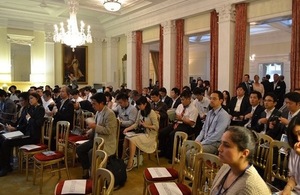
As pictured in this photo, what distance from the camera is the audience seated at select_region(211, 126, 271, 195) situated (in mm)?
1547

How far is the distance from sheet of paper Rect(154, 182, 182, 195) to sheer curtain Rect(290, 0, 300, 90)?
4688mm

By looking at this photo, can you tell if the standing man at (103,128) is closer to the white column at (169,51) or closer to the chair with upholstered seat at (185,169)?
the chair with upholstered seat at (185,169)

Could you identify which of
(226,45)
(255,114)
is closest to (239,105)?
(255,114)

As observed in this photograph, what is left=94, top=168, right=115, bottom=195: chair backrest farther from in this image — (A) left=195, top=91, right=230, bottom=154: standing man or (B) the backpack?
(A) left=195, top=91, right=230, bottom=154: standing man

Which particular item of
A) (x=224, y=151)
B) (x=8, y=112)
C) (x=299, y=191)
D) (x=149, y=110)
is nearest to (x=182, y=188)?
(x=299, y=191)

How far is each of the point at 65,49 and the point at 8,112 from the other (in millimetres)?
7689

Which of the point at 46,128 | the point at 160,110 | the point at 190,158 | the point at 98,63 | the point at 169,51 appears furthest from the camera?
the point at 98,63

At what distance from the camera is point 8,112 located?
19.3 ft

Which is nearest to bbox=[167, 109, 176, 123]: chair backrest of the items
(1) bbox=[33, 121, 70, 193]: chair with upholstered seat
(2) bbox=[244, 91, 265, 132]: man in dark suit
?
(2) bbox=[244, 91, 265, 132]: man in dark suit

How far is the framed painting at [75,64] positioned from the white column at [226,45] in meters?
7.78

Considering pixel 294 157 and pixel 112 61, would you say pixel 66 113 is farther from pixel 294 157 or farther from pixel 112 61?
pixel 112 61

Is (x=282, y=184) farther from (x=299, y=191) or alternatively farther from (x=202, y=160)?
(x=202, y=160)

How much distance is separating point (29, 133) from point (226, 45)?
18.1ft

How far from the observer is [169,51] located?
31.8ft
